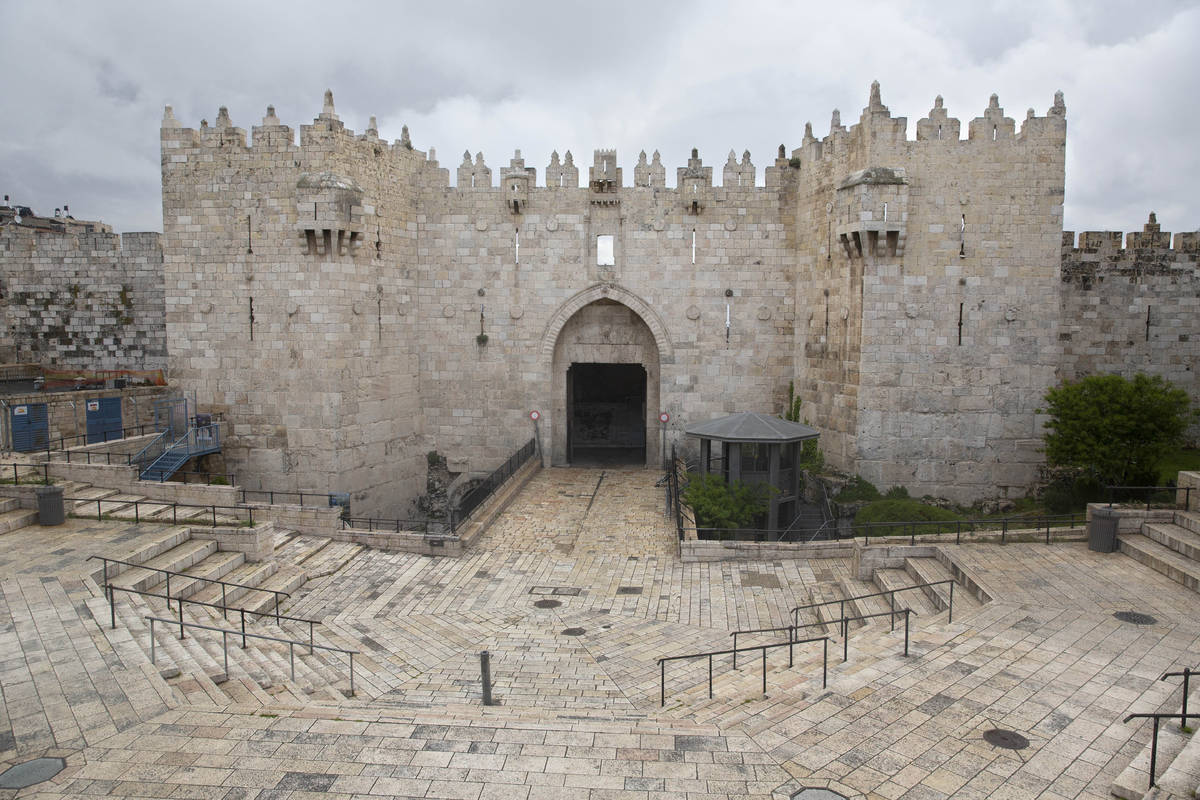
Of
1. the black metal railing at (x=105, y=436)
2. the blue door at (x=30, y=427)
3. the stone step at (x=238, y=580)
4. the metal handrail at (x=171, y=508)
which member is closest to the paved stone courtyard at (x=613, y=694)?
the metal handrail at (x=171, y=508)

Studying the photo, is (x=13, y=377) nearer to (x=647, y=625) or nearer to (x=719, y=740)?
(x=647, y=625)

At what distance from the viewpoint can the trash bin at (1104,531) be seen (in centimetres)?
1487

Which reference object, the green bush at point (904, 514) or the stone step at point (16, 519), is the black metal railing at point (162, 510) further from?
the green bush at point (904, 514)

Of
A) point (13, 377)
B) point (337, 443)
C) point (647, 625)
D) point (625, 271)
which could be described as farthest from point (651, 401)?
point (13, 377)

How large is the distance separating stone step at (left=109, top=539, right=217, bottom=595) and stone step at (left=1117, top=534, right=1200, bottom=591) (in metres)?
16.5

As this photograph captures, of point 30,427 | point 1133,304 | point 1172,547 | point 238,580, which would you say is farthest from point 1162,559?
point 30,427

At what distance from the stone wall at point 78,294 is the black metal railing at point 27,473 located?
9602 millimetres

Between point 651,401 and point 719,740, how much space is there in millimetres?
17583

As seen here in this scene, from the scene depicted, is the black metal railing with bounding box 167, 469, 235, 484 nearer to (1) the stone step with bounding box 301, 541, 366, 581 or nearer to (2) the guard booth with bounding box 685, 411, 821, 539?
(1) the stone step with bounding box 301, 541, 366, 581

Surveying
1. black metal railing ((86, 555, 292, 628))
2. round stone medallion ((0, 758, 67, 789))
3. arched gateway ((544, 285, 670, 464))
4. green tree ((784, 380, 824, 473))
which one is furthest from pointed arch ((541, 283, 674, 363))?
round stone medallion ((0, 758, 67, 789))

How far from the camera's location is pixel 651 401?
25.7 metres

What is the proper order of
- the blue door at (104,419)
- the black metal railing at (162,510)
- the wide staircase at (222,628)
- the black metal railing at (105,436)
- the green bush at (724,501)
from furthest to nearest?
1. the blue door at (104,419)
2. the black metal railing at (105,436)
3. the green bush at (724,501)
4. the black metal railing at (162,510)
5. the wide staircase at (222,628)

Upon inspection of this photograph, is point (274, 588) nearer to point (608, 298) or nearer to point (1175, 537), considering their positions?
point (608, 298)

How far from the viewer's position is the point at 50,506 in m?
15.6
